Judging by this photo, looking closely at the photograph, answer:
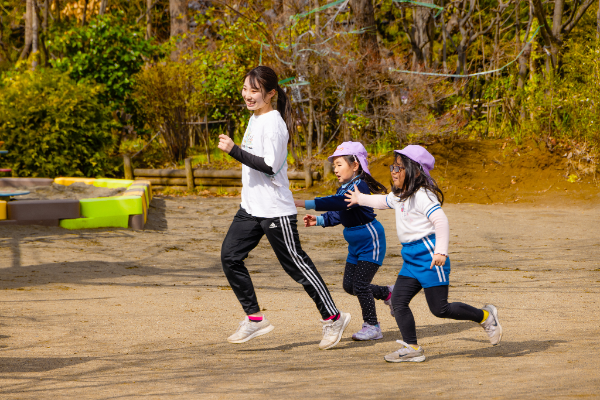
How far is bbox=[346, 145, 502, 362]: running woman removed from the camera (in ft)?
12.0

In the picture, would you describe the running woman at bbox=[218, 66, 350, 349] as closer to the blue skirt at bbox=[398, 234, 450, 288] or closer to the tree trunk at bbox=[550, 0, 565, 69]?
the blue skirt at bbox=[398, 234, 450, 288]

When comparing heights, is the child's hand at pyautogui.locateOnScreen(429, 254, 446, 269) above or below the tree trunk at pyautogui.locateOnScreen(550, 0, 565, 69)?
below

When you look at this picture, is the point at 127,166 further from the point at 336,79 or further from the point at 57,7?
the point at 57,7

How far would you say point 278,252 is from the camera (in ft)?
13.0

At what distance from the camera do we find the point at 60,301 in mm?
5340

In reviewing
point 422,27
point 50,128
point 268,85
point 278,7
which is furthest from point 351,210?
point 422,27

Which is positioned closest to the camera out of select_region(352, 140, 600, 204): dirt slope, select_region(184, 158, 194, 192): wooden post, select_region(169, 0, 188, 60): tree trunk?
select_region(352, 140, 600, 204): dirt slope

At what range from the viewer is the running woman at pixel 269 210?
3900 mm

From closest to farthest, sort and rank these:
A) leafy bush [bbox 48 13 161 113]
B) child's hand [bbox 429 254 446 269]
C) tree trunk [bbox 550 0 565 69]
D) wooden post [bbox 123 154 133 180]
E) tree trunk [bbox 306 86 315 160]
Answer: child's hand [bbox 429 254 446 269] < tree trunk [bbox 306 86 315 160] < wooden post [bbox 123 154 133 180] < tree trunk [bbox 550 0 565 69] < leafy bush [bbox 48 13 161 113]

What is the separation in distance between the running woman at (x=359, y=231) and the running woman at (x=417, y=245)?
0.37 m

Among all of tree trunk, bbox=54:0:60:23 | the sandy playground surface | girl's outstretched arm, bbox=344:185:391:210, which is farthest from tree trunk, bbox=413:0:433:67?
girl's outstretched arm, bbox=344:185:391:210

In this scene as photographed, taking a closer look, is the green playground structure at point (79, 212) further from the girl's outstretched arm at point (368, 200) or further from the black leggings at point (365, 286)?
the girl's outstretched arm at point (368, 200)

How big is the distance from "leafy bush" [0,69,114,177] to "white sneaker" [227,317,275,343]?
32.2ft

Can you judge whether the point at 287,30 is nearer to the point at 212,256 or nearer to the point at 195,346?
the point at 212,256
